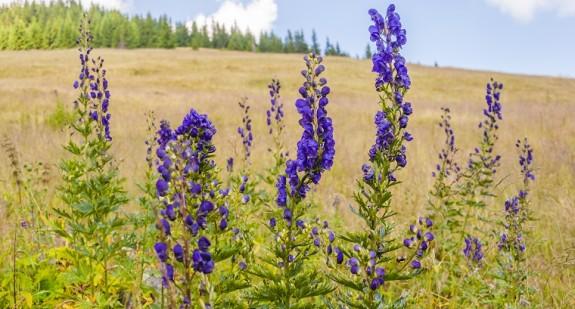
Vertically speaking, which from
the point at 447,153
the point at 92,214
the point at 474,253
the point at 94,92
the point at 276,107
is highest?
the point at 94,92

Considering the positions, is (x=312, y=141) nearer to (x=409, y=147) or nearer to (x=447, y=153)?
(x=447, y=153)

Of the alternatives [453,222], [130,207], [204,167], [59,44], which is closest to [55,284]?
[204,167]

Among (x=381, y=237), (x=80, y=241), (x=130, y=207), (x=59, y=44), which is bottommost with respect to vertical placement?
(x=130, y=207)

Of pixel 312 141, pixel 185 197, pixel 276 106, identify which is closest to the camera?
pixel 185 197

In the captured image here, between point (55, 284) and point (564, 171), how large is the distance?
855 cm

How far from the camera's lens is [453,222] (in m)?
5.08

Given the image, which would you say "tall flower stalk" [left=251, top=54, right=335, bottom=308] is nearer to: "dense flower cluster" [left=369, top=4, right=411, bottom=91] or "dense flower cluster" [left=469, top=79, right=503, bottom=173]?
"dense flower cluster" [left=369, top=4, right=411, bottom=91]

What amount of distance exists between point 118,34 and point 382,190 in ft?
344

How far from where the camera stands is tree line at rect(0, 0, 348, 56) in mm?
90375

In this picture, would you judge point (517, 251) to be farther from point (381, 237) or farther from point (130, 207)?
point (130, 207)

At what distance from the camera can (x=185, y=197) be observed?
1911 millimetres

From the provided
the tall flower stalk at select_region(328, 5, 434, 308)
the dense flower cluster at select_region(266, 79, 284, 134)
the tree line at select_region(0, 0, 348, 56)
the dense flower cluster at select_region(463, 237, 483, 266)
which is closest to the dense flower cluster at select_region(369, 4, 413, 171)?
the tall flower stalk at select_region(328, 5, 434, 308)

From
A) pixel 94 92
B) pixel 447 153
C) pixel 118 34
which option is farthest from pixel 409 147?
pixel 118 34

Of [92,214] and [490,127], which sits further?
[490,127]
